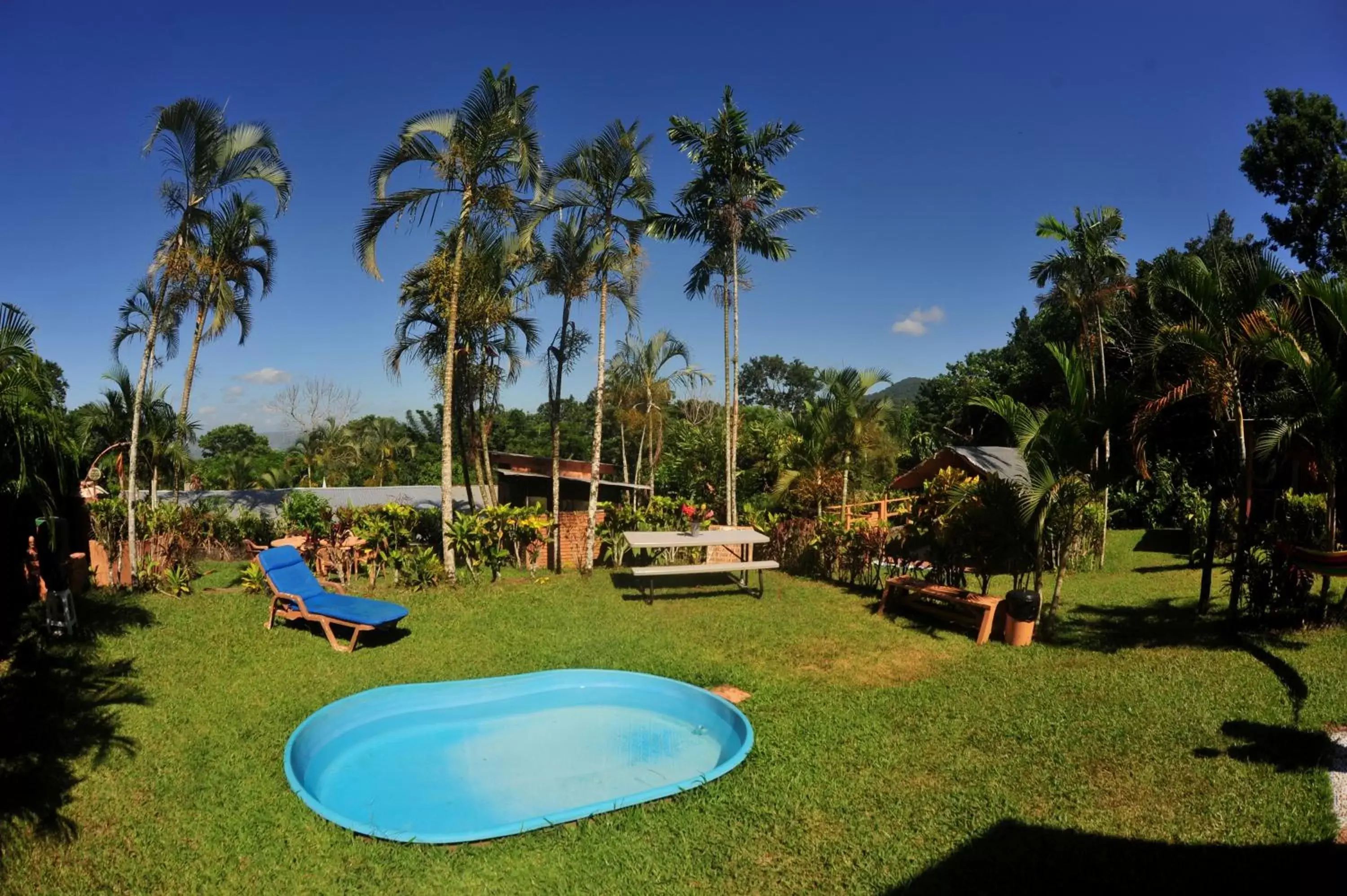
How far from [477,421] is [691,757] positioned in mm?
12065

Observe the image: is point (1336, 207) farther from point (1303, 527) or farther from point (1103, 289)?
point (1303, 527)

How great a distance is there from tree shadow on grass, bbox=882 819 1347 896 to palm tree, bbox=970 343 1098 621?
478 cm

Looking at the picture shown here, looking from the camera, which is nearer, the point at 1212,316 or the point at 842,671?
the point at 842,671

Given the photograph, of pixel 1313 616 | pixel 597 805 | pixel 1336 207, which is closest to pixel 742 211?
pixel 1313 616

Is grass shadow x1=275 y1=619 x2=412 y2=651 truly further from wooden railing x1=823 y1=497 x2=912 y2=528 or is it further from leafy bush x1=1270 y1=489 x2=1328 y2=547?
leafy bush x1=1270 y1=489 x2=1328 y2=547

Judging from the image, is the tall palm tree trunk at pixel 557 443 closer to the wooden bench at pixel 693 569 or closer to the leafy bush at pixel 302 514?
the wooden bench at pixel 693 569

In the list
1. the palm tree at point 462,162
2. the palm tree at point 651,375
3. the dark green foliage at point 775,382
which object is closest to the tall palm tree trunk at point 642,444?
the palm tree at point 651,375

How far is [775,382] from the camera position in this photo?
8038cm

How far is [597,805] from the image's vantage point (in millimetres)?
4742

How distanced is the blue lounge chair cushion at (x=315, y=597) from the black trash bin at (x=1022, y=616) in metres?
7.59

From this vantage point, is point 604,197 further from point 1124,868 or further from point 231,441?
point 231,441

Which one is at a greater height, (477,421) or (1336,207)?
(1336,207)

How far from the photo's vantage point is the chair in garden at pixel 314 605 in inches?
336

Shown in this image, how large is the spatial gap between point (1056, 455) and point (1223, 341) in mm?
2343
